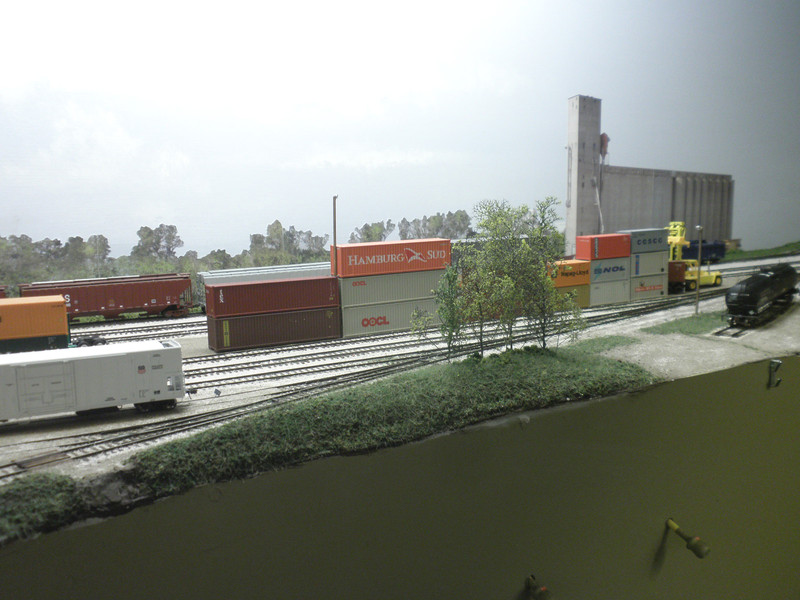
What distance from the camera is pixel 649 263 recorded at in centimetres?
2309

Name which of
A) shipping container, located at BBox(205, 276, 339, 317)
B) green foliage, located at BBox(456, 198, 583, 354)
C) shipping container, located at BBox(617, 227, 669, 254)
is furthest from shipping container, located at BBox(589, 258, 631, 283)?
shipping container, located at BBox(205, 276, 339, 317)

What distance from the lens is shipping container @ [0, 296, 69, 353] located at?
15.4 meters

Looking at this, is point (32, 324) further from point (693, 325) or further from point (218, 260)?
point (693, 325)

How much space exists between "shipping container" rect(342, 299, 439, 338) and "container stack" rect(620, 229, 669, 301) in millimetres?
8100

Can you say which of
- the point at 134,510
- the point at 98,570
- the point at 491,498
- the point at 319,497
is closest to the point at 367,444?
the point at 319,497

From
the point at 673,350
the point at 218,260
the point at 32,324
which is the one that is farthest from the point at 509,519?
the point at 218,260

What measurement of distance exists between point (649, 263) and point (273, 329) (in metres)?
14.7

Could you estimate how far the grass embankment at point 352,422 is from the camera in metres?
10.4

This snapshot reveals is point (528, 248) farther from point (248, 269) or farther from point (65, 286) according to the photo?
point (65, 286)

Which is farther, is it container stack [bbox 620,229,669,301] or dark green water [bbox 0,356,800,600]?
container stack [bbox 620,229,669,301]

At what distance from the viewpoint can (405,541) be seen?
1313 centimetres

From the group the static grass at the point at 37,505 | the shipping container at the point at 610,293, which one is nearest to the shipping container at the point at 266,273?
the shipping container at the point at 610,293

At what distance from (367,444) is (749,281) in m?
14.6

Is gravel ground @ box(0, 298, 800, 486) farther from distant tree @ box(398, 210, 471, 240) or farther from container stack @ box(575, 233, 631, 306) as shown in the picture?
distant tree @ box(398, 210, 471, 240)
